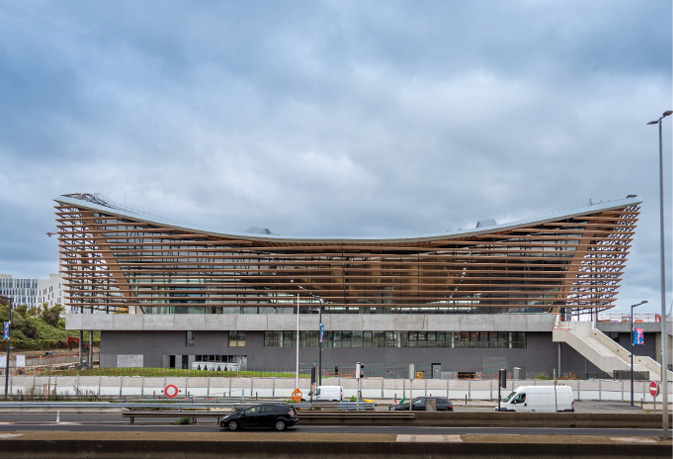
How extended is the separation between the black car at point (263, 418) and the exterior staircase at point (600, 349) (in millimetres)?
40514

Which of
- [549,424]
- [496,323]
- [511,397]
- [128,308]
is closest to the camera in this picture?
[549,424]

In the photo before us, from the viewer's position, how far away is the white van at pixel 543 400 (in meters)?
37.6

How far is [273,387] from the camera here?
4931 centimetres

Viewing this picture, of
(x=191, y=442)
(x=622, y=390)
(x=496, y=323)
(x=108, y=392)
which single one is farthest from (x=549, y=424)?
(x=496, y=323)

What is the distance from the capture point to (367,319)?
7269 centimetres

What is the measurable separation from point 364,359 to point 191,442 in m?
51.9

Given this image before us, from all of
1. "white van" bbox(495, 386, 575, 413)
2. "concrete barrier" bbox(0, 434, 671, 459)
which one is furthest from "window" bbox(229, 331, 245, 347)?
"concrete barrier" bbox(0, 434, 671, 459)

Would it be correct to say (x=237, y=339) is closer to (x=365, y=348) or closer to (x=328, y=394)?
(x=365, y=348)

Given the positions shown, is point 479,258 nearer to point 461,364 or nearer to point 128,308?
point 461,364

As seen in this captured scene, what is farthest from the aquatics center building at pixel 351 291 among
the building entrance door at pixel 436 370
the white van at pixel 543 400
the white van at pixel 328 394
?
the white van at pixel 543 400

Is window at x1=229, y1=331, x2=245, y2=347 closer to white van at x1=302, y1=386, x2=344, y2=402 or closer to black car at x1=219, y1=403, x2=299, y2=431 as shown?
white van at x1=302, y1=386, x2=344, y2=402

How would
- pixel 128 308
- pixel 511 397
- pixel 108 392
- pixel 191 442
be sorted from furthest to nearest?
pixel 128 308
pixel 108 392
pixel 511 397
pixel 191 442

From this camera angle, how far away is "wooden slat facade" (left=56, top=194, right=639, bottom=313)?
74.0 m

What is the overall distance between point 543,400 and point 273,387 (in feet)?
66.6
